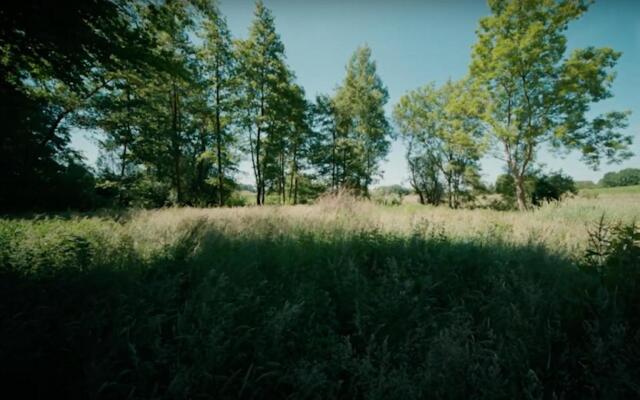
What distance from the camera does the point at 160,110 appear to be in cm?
1970

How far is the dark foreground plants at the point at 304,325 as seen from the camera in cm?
180

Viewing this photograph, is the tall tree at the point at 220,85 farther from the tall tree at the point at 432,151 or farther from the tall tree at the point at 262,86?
the tall tree at the point at 432,151

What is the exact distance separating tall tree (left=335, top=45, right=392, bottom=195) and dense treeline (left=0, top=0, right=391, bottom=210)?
0.39 feet

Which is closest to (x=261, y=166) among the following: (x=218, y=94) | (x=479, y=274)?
(x=218, y=94)

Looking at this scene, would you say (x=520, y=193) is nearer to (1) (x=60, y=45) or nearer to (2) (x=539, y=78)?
(2) (x=539, y=78)

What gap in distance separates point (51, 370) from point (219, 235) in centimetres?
293

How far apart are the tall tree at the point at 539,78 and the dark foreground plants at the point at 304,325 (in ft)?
48.6

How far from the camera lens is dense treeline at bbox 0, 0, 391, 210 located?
5027 millimetres

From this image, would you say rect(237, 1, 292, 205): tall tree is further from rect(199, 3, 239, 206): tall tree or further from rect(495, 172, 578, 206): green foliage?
rect(495, 172, 578, 206): green foliage

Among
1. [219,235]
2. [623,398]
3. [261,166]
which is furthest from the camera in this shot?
[261,166]

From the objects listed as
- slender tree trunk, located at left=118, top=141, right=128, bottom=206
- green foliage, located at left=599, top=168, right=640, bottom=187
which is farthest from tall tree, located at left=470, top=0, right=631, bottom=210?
green foliage, located at left=599, top=168, right=640, bottom=187

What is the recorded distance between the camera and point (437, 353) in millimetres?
2076

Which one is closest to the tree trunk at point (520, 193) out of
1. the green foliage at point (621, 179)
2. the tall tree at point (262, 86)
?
the tall tree at point (262, 86)

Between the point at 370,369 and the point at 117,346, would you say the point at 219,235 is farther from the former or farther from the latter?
the point at 370,369
